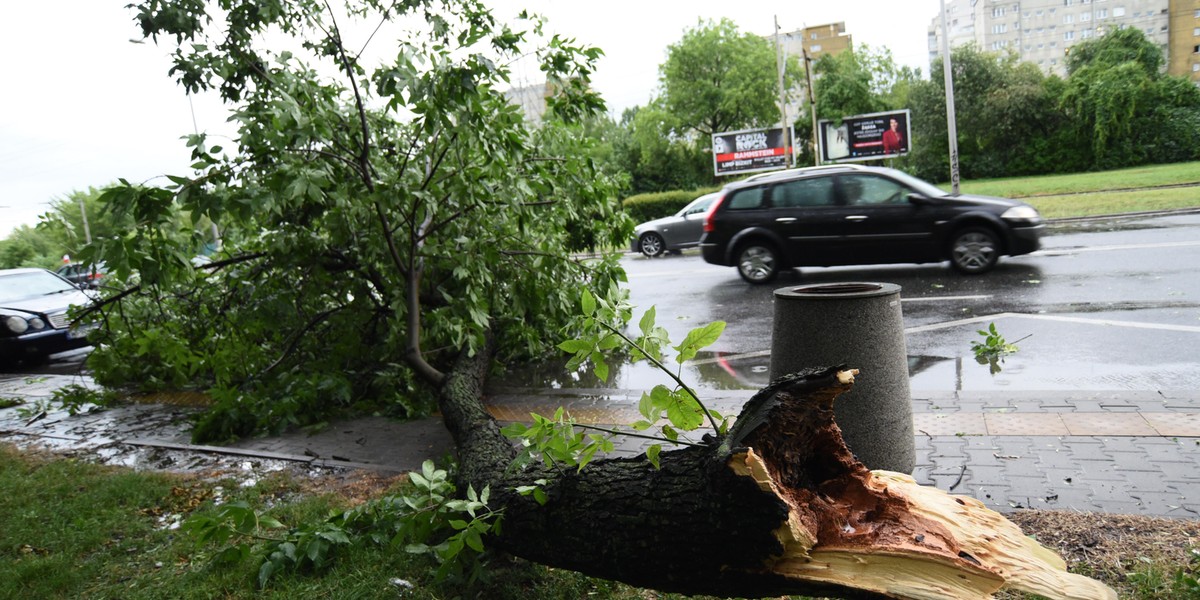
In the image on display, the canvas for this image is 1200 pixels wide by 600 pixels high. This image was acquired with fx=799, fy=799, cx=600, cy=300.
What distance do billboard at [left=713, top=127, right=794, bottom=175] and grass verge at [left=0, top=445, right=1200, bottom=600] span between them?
1339 inches

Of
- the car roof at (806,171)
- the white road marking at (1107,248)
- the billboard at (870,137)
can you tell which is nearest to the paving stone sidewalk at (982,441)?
the car roof at (806,171)

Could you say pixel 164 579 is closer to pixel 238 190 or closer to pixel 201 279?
pixel 238 190

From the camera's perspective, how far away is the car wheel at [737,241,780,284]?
12656mm

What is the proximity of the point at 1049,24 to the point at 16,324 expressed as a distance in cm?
7509

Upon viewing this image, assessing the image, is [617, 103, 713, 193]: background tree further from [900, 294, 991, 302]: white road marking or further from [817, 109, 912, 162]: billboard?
[900, 294, 991, 302]: white road marking

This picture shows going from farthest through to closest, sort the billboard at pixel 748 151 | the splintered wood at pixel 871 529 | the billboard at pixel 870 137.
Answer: the billboard at pixel 748 151, the billboard at pixel 870 137, the splintered wood at pixel 871 529

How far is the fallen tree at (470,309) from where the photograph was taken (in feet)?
7.72

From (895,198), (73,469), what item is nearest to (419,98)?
(73,469)

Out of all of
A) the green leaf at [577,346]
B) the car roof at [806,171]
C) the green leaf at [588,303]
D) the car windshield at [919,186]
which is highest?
the car roof at [806,171]

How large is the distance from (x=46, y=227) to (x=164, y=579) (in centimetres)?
322

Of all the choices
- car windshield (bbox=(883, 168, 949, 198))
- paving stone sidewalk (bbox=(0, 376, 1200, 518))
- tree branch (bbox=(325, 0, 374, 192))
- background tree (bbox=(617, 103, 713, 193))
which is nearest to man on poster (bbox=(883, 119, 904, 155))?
background tree (bbox=(617, 103, 713, 193))

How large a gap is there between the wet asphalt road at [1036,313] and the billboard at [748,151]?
904 inches

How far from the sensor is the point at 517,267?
660cm

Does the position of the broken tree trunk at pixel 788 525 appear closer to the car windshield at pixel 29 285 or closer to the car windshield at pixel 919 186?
the car windshield at pixel 919 186
